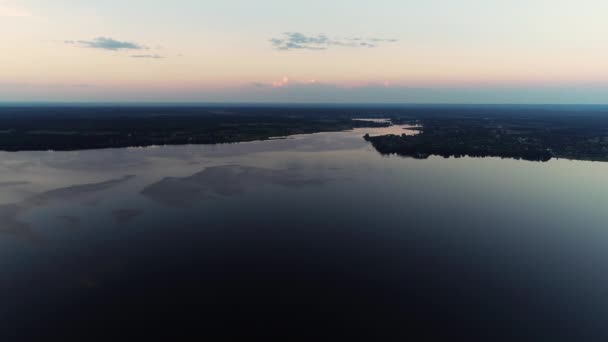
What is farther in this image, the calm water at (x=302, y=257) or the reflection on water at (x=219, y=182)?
the reflection on water at (x=219, y=182)

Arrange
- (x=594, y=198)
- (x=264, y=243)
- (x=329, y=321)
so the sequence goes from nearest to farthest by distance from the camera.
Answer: (x=329, y=321)
(x=264, y=243)
(x=594, y=198)

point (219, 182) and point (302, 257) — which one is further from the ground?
point (219, 182)

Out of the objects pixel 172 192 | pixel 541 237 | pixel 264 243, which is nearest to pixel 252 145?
pixel 172 192

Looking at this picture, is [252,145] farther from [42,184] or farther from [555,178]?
[555,178]

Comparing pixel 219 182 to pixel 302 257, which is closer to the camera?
pixel 302 257

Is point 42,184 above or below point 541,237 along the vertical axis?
above

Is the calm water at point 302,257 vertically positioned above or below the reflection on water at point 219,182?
below

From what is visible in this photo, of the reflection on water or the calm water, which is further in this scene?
the reflection on water

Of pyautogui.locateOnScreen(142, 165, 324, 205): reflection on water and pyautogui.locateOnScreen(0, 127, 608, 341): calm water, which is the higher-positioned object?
pyautogui.locateOnScreen(142, 165, 324, 205): reflection on water
